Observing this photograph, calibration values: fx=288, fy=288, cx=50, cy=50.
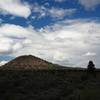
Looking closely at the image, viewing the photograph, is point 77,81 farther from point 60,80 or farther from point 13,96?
point 13,96

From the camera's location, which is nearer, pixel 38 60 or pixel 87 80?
pixel 87 80

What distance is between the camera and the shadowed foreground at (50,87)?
26156mm

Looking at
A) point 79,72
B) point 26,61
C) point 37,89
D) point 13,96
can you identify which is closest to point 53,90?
point 37,89

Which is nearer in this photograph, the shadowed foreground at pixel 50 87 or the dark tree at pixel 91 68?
the shadowed foreground at pixel 50 87

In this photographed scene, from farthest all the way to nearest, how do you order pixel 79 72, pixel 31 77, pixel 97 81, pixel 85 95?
pixel 79 72, pixel 31 77, pixel 97 81, pixel 85 95

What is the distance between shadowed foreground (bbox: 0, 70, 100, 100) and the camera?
2616cm

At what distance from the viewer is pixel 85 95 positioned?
2456cm

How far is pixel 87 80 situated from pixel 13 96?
1075 cm

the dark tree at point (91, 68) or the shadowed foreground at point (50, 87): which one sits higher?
the dark tree at point (91, 68)

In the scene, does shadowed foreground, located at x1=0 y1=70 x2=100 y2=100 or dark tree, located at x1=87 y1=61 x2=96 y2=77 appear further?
dark tree, located at x1=87 y1=61 x2=96 y2=77

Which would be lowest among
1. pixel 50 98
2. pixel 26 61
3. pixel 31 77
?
pixel 50 98

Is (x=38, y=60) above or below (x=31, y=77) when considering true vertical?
above

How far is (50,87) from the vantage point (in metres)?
32.0

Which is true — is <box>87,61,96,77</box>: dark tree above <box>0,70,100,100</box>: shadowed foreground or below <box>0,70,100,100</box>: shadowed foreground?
above
